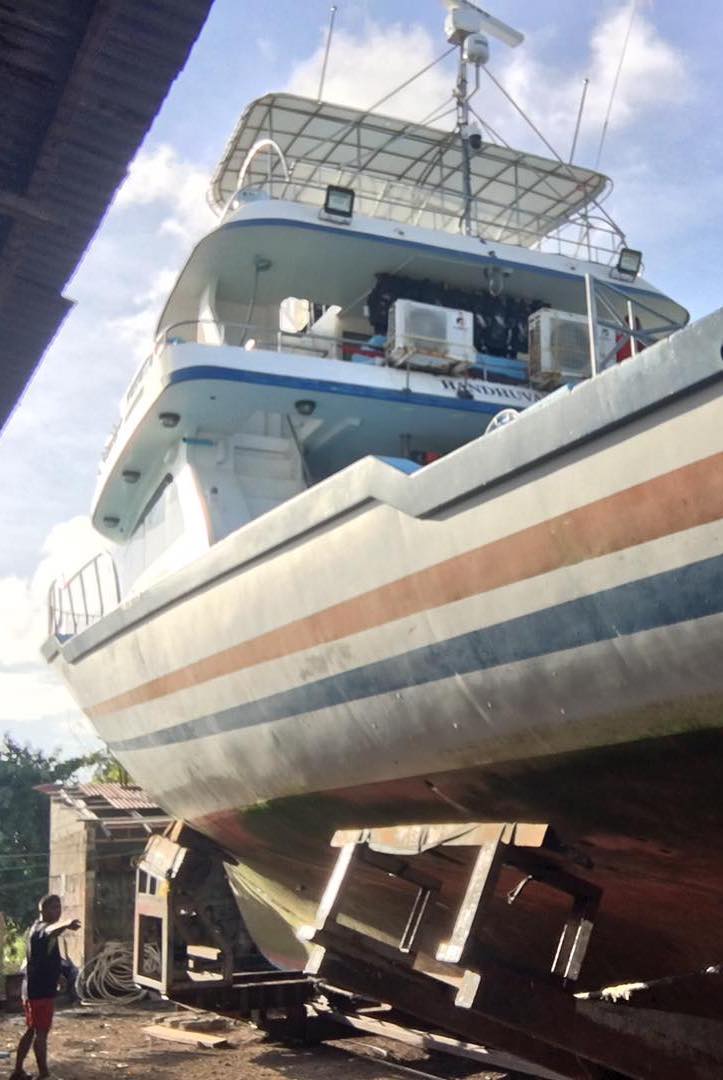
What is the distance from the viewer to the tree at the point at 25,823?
79.2ft

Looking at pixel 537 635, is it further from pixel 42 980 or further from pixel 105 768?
pixel 105 768

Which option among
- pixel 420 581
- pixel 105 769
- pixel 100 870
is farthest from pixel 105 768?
pixel 420 581

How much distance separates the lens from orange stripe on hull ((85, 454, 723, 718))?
118 inches

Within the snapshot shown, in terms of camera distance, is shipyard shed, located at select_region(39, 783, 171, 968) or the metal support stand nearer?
the metal support stand

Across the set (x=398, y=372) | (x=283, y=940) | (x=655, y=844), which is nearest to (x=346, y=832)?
(x=655, y=844)

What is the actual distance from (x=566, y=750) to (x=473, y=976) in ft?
2.83

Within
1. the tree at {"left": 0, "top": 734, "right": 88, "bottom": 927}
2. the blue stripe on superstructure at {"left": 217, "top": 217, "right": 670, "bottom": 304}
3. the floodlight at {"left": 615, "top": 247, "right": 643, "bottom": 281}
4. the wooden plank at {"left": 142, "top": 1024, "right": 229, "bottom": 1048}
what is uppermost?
the floodlight at {"left": 615, "top": 247, "right": 643, "bottom": 281}

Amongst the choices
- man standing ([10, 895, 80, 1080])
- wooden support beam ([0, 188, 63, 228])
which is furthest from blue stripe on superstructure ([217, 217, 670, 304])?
man standing ([10, 895, 80, 1080])

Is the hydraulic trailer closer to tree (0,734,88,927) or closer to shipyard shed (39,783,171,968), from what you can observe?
shipyard shed (39,783,171,968)

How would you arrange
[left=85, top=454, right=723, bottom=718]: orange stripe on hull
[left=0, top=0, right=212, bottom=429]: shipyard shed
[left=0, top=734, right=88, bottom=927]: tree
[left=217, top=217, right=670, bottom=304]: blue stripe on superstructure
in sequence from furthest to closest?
[left=0, top=734, right=88, bottom=927]: tree < [left=217, top=217, right=670, bottom=304]: blue stripe on superstructure < [left=85, top=454, right=723, bottom=718]: orange stripe on hull < [left=0, top=0, right=212, bottom=429]: shipyard shed

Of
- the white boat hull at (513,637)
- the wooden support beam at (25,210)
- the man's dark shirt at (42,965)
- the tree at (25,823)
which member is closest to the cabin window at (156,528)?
the white boat hull at (513,637)

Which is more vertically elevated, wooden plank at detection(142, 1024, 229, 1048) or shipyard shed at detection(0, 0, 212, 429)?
shipyard shed at detection(0, 0, 212, 429)

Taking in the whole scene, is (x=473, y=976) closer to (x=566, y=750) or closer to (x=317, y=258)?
(x=566, y=750)

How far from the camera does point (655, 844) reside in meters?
3.75
